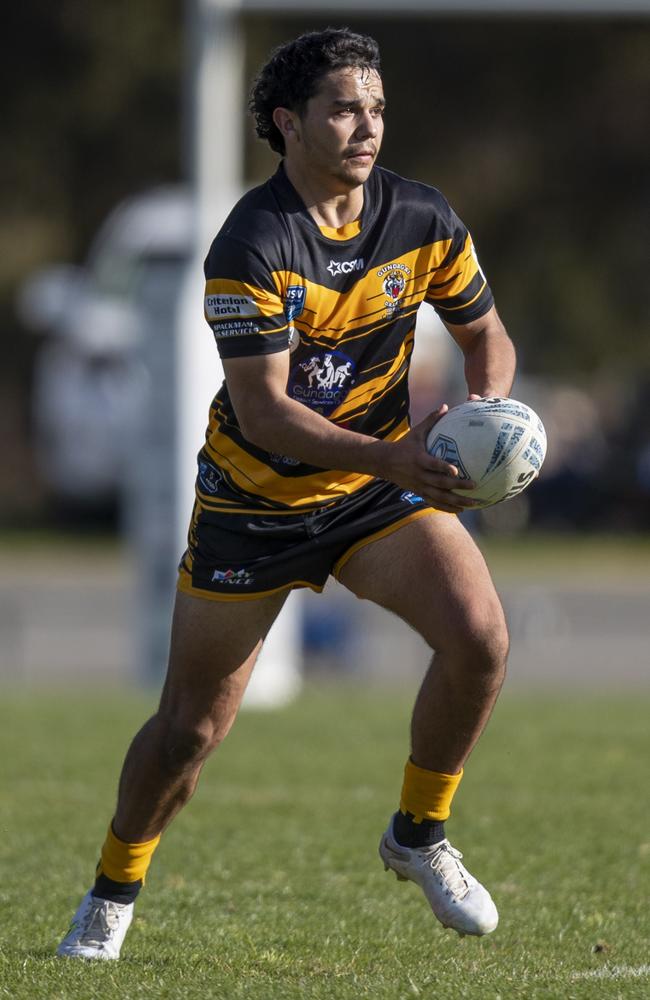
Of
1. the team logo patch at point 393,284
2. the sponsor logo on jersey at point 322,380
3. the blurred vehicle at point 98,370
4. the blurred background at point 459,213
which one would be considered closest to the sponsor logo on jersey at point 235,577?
the sponsor logo on jersey at point 322,380

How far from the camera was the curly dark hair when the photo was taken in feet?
16.8

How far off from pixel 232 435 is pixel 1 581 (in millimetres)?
21252

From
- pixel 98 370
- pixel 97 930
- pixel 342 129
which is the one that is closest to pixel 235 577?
pixel 97 930

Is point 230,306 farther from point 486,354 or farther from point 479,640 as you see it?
point 479,640

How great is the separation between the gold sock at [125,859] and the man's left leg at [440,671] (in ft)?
2.45

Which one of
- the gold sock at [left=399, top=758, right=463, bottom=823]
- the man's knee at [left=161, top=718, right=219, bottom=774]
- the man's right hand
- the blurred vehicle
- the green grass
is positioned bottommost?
the blurred vehicle

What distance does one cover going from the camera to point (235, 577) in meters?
5.20

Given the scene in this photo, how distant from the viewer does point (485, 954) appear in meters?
5.40

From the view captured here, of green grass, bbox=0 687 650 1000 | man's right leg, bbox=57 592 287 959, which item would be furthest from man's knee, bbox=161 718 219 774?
green grass, bbox=0 687 650 1000

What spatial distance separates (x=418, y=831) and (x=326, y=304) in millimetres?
1630

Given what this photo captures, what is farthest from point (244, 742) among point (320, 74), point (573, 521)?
point (573, 521)

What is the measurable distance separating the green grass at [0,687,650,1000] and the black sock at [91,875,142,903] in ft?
0.57

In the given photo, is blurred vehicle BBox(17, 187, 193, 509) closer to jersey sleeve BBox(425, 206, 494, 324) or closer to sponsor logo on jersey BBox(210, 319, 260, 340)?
jersey sleeve BBox(425, 206, 494, 324)

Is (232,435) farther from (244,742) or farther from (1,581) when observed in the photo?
(1,581)
